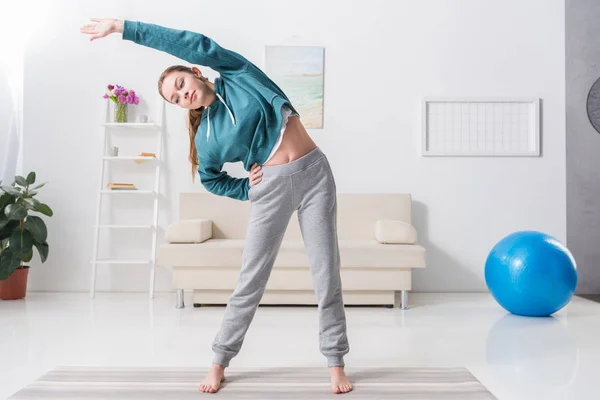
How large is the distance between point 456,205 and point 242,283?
2961 mm

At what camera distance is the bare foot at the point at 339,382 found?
192 centimetres

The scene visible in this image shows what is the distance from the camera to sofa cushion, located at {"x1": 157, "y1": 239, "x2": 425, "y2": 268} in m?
3.71

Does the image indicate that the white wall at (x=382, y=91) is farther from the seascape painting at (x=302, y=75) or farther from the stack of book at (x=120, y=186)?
the stack of book at (x=120, y=186)

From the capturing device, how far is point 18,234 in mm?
4051

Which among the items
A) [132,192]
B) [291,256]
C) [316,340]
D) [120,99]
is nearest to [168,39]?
[316,340]

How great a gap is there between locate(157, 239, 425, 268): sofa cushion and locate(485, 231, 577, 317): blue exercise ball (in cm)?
56

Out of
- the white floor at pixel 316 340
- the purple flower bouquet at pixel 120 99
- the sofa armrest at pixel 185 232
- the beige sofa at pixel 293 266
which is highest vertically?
the purple flower bouquet at pixel 120 99

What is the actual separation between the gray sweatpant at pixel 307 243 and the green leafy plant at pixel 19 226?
259cm

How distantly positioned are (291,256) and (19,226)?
1.98m

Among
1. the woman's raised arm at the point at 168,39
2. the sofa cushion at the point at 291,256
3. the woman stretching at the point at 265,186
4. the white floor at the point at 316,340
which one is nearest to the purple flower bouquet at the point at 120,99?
the sofa cushion at the point at 291,256

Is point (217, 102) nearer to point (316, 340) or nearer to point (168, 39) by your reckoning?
point (168, 39)

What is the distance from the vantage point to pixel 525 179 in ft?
15.0

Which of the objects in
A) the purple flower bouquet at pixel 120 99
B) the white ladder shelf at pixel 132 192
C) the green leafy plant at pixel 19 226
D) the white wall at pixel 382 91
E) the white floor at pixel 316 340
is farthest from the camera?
the white wall at pixel 382 91

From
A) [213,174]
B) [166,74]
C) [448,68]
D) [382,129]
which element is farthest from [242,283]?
[448,68]
